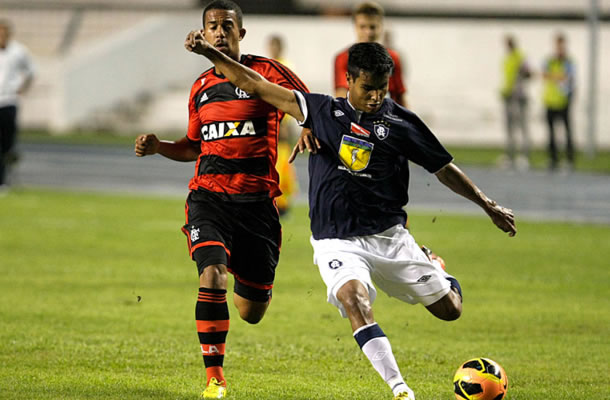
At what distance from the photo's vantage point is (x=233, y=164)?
6.51 meters

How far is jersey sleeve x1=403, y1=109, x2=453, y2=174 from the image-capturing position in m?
5.99

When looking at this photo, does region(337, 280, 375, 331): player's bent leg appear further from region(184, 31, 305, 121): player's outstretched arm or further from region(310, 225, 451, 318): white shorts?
region(184, 31, 305, 121): player's outstretched arm

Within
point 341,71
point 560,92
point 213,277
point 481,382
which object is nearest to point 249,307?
point 213,277

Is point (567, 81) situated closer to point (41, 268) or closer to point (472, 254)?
point (472, 254)

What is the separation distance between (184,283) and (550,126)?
15.2m

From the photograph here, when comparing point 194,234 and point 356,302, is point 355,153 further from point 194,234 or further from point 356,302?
point 194,234

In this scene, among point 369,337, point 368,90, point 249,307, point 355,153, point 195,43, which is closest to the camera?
point 369,337

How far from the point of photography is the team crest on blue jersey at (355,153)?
5973 mm

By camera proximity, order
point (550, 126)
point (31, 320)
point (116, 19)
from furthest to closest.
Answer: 1. point (116, 19)
2. point (550, 126)
3. point (31, 320)

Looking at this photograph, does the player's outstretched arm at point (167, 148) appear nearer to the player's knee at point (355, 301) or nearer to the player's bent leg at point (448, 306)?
the player's knee at point (355, 301)

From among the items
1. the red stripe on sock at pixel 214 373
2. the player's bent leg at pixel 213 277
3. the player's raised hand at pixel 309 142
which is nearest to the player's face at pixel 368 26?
the player's raised hand at pixel 309 142

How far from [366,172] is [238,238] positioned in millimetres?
968

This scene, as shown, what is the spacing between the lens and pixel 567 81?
2431 centimetres

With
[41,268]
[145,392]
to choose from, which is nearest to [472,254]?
[41,268]
